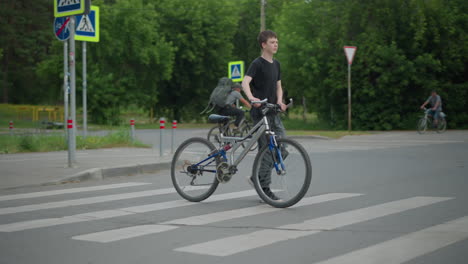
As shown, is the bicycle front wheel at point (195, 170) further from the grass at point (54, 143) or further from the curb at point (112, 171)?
the grass at point (54, 143)

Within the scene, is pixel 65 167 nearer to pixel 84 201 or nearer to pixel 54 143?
pixel 84 201

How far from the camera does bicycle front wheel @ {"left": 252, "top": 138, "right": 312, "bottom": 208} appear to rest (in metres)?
7.53

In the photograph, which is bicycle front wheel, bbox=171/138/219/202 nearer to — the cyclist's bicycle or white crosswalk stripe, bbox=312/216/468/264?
white crosswalk stripe, bbox=312/216/468/264

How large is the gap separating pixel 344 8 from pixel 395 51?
384 centimetres

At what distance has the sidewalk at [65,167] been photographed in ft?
34.9

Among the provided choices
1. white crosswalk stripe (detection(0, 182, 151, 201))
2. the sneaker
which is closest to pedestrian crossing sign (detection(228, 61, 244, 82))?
white crosswalk stripe (detection(0, 182, 151, 201))

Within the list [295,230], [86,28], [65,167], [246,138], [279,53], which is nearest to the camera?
[295,230]

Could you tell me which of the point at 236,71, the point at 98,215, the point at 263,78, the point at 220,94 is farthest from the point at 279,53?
the point at 98,215

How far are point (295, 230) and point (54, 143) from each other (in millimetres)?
12828

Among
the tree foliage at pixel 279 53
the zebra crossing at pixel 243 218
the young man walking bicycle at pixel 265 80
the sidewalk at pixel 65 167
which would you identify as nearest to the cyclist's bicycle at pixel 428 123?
the tree foliage at pixel 279 53

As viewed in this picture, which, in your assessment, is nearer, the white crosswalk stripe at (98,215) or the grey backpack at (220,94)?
the white crosswalk stripe at (98,215)

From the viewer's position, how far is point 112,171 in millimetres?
11625

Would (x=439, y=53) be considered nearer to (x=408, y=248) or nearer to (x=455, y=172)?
(x=455, y=172)

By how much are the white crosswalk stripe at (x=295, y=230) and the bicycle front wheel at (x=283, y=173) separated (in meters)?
0.65
